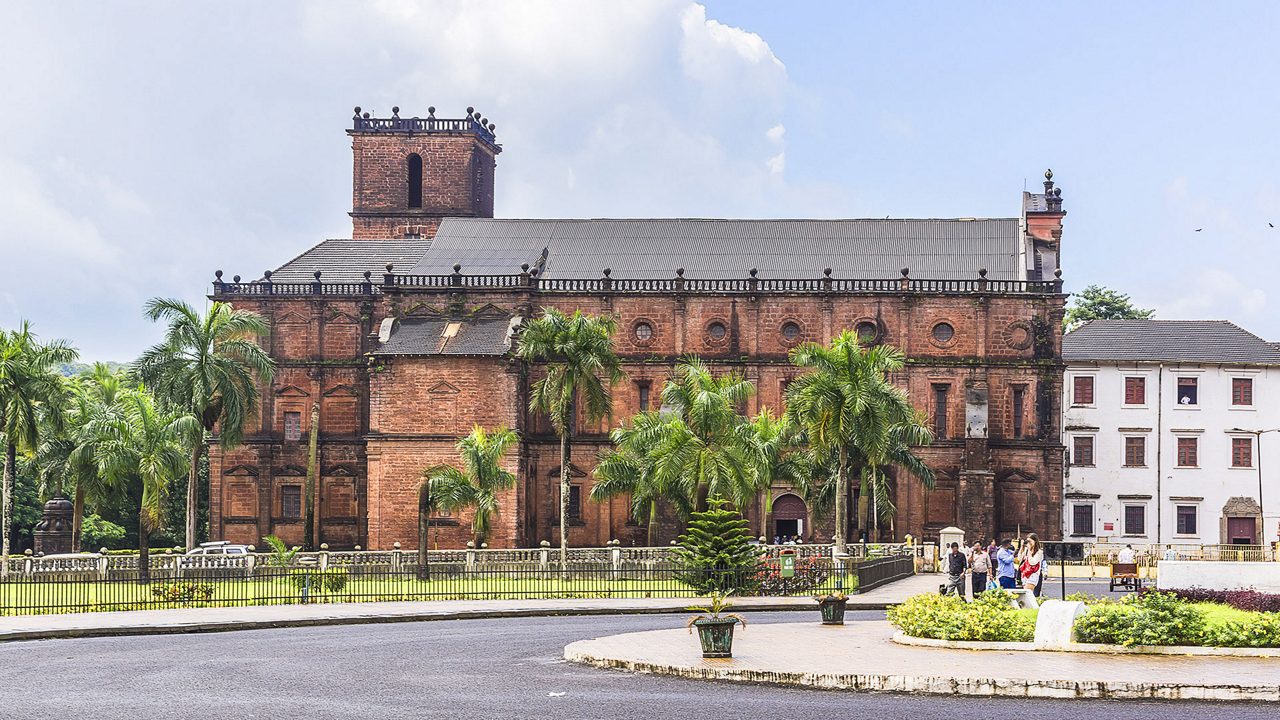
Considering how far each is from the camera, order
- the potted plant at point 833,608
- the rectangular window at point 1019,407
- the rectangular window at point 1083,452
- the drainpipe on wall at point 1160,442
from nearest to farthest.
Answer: the potted plant at point 833,608, the rectangular window at point 1019,407, the drainpipe on wall at point 1160,442, the rectangular window at point 1083,452

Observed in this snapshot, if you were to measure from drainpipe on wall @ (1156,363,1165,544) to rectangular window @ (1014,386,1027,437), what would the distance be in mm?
8057

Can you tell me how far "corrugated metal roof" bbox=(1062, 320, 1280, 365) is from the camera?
251 feet

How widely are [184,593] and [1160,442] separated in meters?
49.6

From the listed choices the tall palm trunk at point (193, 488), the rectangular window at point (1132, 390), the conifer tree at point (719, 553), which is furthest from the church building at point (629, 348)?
the conifer tree at point (719, 553)

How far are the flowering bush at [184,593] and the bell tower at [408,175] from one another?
154 ft

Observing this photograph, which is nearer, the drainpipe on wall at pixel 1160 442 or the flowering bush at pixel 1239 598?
the flowering bush at pixel 1239 598

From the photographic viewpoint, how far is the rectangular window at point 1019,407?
71.6 m

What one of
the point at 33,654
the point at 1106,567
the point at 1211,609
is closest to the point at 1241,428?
the point at 1106,567

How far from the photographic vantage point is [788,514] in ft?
242

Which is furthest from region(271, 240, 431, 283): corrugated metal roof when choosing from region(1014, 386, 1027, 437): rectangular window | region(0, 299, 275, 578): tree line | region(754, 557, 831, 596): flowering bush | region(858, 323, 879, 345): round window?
region(754, 557, 831, 596): flowering bush

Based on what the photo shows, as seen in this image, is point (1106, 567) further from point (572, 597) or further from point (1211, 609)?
point (1211, 609)

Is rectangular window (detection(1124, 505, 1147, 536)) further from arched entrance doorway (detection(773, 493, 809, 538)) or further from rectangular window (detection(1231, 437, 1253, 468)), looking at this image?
arched entrance doorway (detection(773, 493, 809, 538))

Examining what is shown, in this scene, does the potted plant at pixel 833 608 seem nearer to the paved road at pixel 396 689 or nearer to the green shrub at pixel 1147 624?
the paved road at pixel 396 689

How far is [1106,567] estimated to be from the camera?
202 feet
